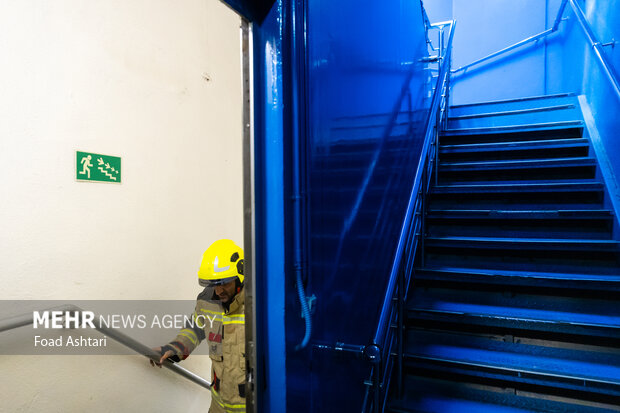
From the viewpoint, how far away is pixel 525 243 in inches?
109

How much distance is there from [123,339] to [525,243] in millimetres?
2751

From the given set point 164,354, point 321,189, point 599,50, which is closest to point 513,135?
point 599,50

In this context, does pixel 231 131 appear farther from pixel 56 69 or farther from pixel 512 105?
pixel 512 105

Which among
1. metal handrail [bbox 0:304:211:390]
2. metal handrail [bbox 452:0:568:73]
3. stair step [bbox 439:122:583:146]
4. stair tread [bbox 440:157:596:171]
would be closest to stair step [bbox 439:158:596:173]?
stair tread [bbox 440:157:596:171]

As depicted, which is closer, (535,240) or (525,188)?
(535,240)

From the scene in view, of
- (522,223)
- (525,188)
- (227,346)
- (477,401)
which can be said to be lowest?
(477,401)

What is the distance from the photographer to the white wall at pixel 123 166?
182 centimetres

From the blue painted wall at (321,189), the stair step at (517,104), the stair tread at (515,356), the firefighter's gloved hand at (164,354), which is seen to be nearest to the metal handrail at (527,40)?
the stair step at (517,104)

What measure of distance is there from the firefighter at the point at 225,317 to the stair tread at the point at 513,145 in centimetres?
285

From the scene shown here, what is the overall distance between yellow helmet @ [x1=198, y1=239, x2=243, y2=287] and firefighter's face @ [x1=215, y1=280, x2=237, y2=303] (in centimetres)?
5

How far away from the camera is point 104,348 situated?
7.33ft

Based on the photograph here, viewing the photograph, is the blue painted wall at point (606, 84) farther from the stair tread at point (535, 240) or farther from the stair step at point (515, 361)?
the stair step at point (515, 361)

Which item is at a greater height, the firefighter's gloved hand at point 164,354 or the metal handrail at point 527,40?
Result: the metal handrail at point 527,40

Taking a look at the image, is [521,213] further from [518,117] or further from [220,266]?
[220,266]
